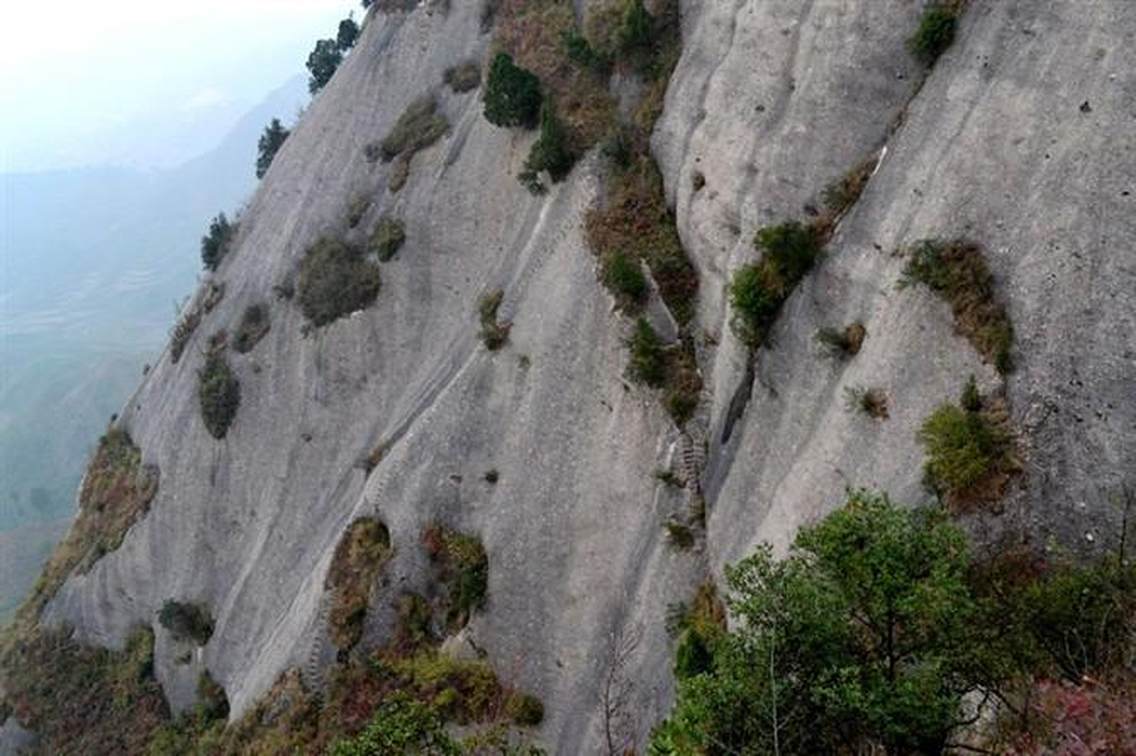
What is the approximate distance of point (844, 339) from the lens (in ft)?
98.3

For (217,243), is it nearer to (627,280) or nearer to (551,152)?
(551,152)

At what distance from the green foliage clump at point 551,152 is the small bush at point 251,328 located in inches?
1033

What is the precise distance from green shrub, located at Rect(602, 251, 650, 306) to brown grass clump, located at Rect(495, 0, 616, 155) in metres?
8.88

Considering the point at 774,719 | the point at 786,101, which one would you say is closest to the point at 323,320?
the point at 786,101

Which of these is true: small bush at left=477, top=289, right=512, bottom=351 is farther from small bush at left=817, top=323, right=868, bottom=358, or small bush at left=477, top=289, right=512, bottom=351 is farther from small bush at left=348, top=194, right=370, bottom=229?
small bush at left=817, top=323, right=868, bottom=358

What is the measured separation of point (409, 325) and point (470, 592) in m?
20.0

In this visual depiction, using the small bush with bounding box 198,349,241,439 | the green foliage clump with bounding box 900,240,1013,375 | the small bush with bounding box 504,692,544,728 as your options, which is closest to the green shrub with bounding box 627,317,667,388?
the green foliage clump with bounding box 900,240,1013,375

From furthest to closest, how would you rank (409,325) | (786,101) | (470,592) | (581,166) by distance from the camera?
(409,325) < (581,166) < (470,592) < (786,101)

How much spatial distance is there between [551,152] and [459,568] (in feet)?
71.7

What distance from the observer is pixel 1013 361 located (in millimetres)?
24391

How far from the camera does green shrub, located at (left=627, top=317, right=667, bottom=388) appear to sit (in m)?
38.0

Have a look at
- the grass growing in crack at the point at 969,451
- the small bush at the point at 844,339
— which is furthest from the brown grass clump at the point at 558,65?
the grass growing in crack at the point at 969,451

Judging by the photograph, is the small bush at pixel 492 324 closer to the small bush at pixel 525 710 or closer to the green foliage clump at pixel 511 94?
the green foliage clump at pixel 511 94

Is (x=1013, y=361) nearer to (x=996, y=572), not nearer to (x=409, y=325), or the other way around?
(x=996, y=572)
